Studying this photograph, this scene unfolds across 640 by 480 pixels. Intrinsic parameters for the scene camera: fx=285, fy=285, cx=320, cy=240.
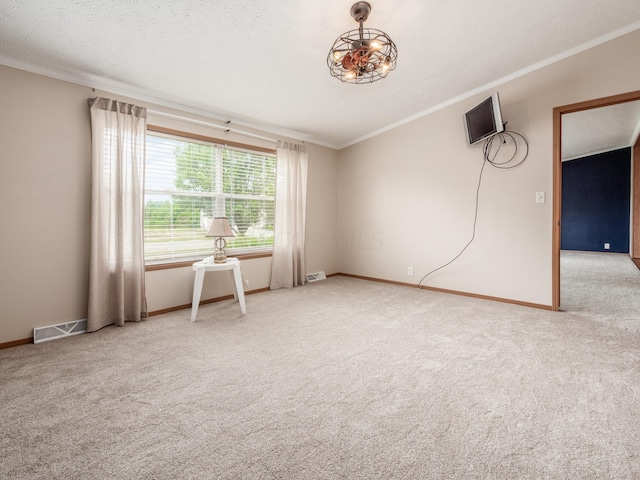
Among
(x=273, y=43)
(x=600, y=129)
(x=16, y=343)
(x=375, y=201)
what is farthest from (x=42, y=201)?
(x=600, y=129)

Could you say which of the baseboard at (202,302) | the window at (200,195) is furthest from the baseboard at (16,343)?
the window at (200,195)

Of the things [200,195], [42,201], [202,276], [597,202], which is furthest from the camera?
[597,202]

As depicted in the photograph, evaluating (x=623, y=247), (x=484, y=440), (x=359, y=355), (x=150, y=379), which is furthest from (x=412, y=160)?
(x=623, y=247)

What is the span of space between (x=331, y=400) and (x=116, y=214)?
8.80 ft

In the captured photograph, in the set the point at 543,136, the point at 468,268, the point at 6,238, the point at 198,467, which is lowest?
the point at 198,467

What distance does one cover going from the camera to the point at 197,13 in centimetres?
204

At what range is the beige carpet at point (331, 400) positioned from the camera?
1.19 meters

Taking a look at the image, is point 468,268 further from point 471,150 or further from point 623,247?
point 623,247

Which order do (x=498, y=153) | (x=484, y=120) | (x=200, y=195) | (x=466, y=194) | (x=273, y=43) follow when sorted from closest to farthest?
(x=273, y=43), (x=484, y=120), (x=498, y=153), (x=200, y=195), (x=466, y=194)

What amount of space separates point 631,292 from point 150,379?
552 cm

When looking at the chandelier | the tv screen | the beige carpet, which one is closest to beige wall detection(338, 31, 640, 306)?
the tv screen

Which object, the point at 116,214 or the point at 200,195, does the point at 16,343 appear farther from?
the point at 200,195

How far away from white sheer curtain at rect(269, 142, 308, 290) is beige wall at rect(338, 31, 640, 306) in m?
1.05

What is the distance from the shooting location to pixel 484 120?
3314mm
